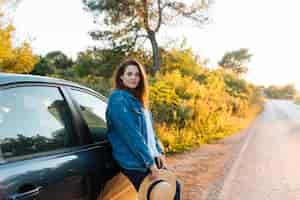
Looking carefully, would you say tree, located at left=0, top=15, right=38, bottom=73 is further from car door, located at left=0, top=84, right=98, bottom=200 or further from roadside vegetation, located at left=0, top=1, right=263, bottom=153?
car door, located at left=0, top=84, right=98, bottom=200

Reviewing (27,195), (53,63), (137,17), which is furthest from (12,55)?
(27,195)

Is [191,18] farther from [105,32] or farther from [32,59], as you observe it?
[32,59]

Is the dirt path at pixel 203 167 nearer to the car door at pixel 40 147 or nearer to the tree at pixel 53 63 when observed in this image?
the car door at pixel 40 147

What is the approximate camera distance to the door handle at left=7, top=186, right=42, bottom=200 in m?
1.97

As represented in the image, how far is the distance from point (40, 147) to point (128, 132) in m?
0.70

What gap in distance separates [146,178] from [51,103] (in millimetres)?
919

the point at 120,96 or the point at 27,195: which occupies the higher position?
the point at 120,96

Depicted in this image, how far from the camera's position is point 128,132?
112 inches

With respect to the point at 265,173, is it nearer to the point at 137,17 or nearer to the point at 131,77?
the point at 131,77

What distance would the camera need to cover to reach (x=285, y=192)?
6285 millimetres

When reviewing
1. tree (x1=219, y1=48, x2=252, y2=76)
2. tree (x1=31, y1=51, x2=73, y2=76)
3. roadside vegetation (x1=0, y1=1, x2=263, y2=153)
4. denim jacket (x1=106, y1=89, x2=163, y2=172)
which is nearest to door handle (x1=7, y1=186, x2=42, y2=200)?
denim jacket (x1=106, y1=89, x2=163, y2=172)

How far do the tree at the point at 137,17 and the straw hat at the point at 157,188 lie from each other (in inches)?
960

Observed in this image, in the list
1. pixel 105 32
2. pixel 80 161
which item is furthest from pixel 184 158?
pixel 105 32

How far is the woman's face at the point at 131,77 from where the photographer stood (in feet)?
10.7
